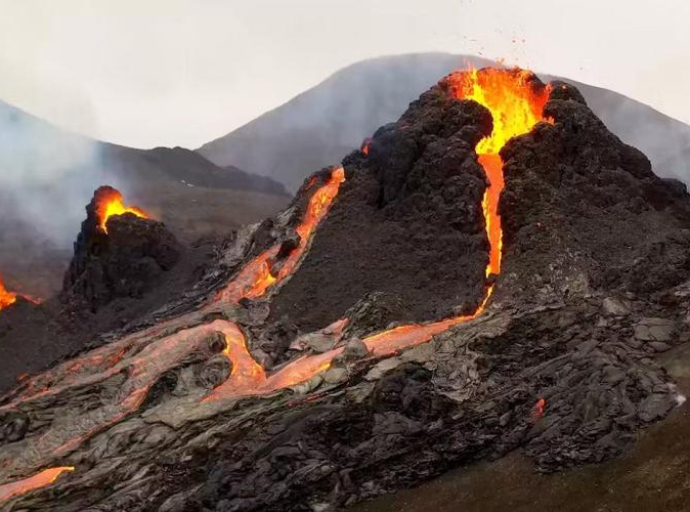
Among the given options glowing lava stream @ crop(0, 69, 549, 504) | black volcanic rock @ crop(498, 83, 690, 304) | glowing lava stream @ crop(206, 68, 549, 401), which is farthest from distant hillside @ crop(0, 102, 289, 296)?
black volcanic rock @ crop(498, 83, 690, 304)

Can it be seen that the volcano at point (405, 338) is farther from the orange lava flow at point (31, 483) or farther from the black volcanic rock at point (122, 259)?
the black volcanic rock at point (122, 259)

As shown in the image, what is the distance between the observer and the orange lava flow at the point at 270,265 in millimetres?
45625

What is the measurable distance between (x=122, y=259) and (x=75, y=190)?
246 ft

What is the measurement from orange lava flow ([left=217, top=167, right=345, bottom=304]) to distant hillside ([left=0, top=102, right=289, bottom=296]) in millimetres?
55928

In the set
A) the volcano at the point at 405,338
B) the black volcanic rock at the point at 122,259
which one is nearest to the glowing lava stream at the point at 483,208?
the volcano at the point at 405,338

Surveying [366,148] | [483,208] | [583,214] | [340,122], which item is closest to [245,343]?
[483,208]

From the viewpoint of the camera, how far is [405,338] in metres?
34.0

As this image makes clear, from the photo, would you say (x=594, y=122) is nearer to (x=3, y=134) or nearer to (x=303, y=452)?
(x=303, y=452)

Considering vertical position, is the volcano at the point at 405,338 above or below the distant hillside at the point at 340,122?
below

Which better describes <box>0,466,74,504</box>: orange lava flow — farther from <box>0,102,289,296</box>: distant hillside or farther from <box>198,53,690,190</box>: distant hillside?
<box>198,53,690,190</box>: distant hillside

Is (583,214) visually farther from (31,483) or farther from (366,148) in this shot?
(31,483)

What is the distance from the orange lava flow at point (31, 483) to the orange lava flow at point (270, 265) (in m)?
16.8

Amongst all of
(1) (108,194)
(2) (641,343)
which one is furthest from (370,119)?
(2) (641,343)

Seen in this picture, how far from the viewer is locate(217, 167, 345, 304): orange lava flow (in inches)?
1796
